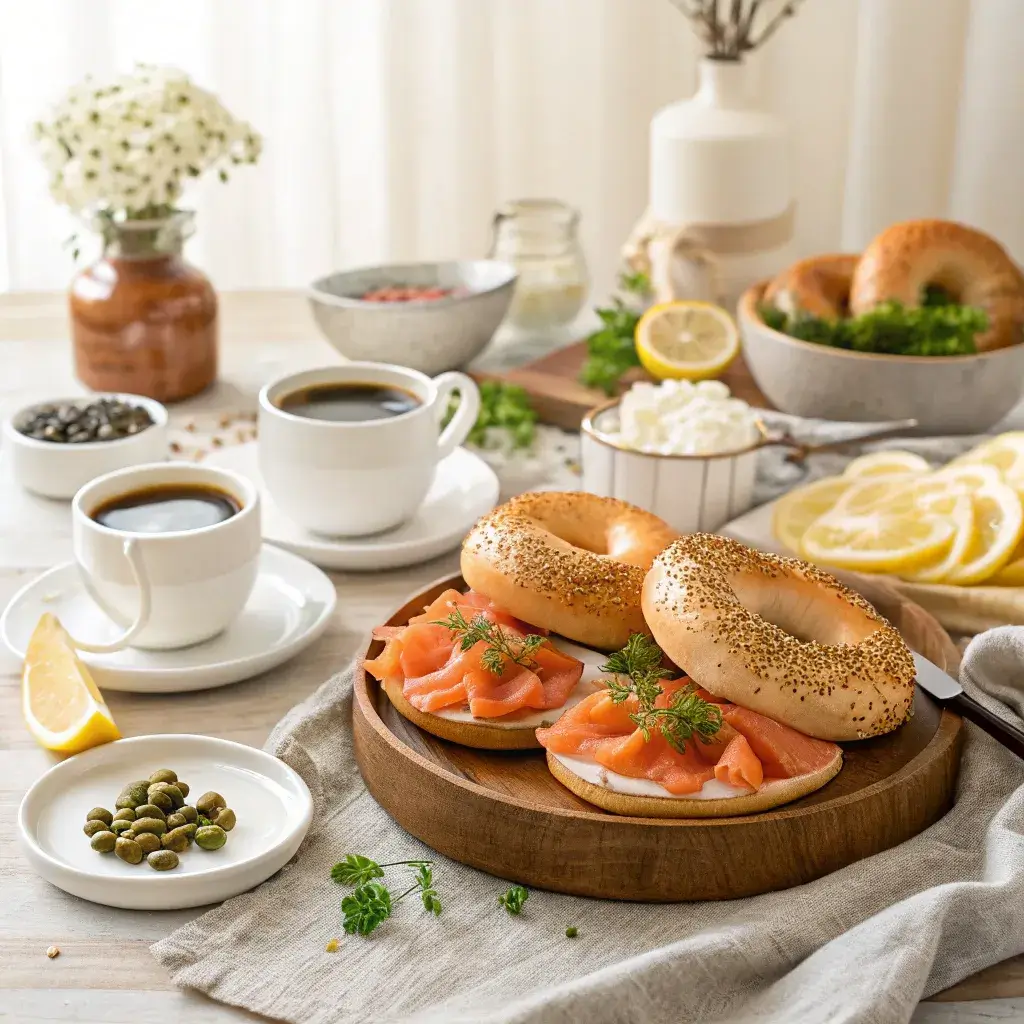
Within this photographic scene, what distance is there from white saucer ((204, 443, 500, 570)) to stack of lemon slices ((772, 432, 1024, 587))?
539 mm

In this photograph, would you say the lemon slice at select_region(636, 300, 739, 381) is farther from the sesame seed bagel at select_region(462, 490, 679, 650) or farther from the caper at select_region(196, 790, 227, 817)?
the caper at select_region(196, 790, 227, 817)

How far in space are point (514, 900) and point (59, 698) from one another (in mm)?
685

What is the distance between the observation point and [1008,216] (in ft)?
12.6

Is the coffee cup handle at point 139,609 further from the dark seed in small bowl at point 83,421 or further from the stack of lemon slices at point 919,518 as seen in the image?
the stack of lemon slices at point 919,518

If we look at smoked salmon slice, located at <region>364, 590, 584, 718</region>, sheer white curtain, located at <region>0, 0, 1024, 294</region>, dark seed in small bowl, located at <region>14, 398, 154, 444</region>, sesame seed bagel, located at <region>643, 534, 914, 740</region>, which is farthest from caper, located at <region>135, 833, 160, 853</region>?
sheer white curtain, located at <region>0, 0, 1024, 294</region>

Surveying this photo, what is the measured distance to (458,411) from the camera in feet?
7.87

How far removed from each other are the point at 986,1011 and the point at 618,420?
127 centimetres

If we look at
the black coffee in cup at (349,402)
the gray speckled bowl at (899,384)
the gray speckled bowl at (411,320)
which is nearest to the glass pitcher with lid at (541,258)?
the gray speckled bowl at (411,320)

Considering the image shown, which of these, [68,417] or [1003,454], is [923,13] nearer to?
[1003,454]

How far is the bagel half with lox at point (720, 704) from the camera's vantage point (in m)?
1.45

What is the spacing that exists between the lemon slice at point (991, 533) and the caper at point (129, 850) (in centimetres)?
122

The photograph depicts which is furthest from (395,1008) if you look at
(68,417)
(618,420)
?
(68,417)

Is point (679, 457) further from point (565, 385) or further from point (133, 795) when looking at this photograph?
point (133, 795)

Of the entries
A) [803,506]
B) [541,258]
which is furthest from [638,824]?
[541,258]
